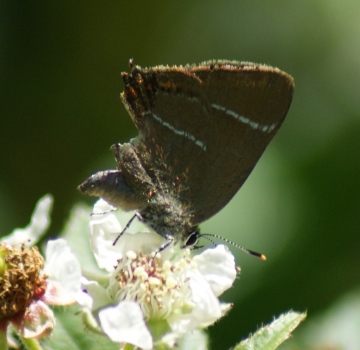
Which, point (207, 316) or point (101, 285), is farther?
point (101, 285)

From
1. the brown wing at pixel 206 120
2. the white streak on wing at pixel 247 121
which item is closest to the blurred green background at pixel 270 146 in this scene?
the brown wing at pixel 206 120

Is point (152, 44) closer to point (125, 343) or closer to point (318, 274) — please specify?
point (318, 274)

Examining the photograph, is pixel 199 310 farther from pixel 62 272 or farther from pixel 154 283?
pixel 62 272

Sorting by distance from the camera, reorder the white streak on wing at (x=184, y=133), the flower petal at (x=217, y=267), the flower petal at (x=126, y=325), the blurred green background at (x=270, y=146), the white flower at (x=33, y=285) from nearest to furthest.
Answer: the flower petal at (x=126, y=325) < the white flower at (x=33, y=285) < the flower petal at (x=217, y=267) < the white streak on wing at (x=184, y=133) < the blurred green background at (x=270, y=146)

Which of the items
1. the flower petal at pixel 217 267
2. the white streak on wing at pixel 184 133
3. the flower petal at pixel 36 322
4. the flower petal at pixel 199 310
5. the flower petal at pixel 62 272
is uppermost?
the white streak on wing at pixel 184 133

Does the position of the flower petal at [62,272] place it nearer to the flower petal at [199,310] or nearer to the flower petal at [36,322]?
the flower petal at [36,322]

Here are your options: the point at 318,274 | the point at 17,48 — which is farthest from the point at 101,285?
the point at 17,48

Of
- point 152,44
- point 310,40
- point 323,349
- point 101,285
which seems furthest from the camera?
point 152,44
